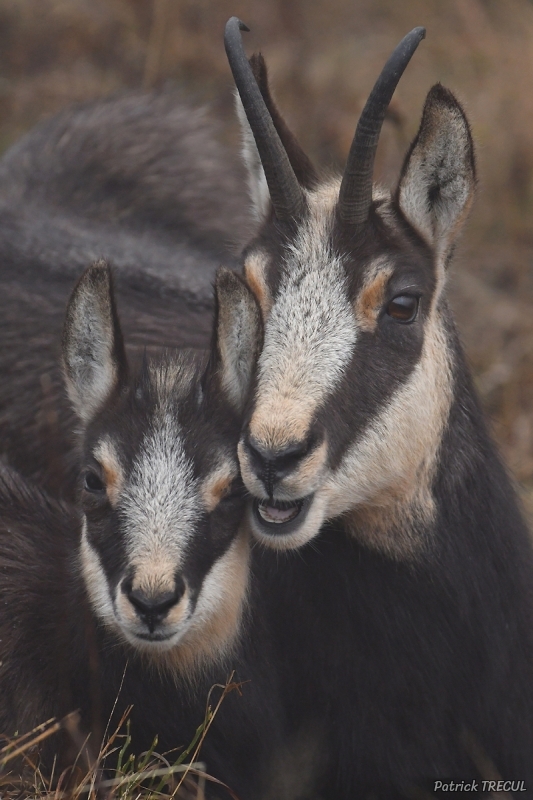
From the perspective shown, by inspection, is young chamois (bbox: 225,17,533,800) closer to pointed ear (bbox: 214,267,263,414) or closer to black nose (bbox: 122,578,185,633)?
pointed ear (bbox: 214,267,263,414)

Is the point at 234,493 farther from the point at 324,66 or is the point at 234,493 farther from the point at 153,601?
the point at 324,66

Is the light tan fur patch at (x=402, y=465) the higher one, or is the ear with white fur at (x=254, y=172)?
the ear with white fur at (x=254, y=172)

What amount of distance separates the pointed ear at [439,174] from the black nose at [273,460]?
1.31 m

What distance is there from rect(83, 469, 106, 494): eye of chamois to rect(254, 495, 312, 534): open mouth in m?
0.69

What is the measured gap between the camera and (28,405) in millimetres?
7598

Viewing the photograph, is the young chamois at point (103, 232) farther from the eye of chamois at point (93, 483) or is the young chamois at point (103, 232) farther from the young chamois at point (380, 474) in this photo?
the eye of chamois at point (93, 483)

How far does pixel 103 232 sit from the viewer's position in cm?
898

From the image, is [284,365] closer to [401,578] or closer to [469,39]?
[401,578]

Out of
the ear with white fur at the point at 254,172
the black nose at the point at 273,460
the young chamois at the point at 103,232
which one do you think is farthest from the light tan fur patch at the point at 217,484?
the young chamois at the point at 103,232

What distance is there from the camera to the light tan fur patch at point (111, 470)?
16.7 feet

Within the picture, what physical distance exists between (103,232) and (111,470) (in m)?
4.20

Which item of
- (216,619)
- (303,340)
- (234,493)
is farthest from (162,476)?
(303,340)

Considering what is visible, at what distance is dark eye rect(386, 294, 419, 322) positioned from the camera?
17.4 ft

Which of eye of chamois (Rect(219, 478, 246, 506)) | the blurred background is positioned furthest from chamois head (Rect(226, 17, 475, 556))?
the blurred background
